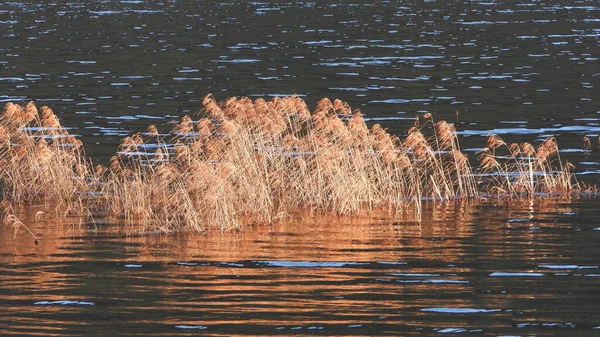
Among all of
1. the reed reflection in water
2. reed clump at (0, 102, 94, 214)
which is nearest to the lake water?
the reed reflection in water

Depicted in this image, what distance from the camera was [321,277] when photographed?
20.8 m

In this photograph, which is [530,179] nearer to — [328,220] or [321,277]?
[328,220]

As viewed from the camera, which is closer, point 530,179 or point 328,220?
point 328,220

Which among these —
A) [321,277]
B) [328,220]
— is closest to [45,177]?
[328,220]

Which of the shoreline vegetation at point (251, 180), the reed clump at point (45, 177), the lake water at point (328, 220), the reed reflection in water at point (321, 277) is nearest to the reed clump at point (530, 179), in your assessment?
the shoreline vegetation at point (251, 180)

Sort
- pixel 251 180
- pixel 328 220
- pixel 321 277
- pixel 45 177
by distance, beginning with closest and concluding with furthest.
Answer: pixel 321 277 < pixel 328 220 < pixel 251 180 < pixel 45 177

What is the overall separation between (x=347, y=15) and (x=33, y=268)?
195 ft

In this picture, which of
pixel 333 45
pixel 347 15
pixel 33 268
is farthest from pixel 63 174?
pixel 347 15

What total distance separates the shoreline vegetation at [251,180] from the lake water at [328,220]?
82 cm

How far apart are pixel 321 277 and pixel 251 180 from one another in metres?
6.02

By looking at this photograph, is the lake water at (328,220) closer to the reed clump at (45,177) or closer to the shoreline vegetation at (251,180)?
the shoreline vegetation at (251,180)

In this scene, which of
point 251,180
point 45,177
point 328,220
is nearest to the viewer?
point 328,220

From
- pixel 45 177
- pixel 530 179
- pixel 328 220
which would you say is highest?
pixel 45 177

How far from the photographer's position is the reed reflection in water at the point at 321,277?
18.1 meters
